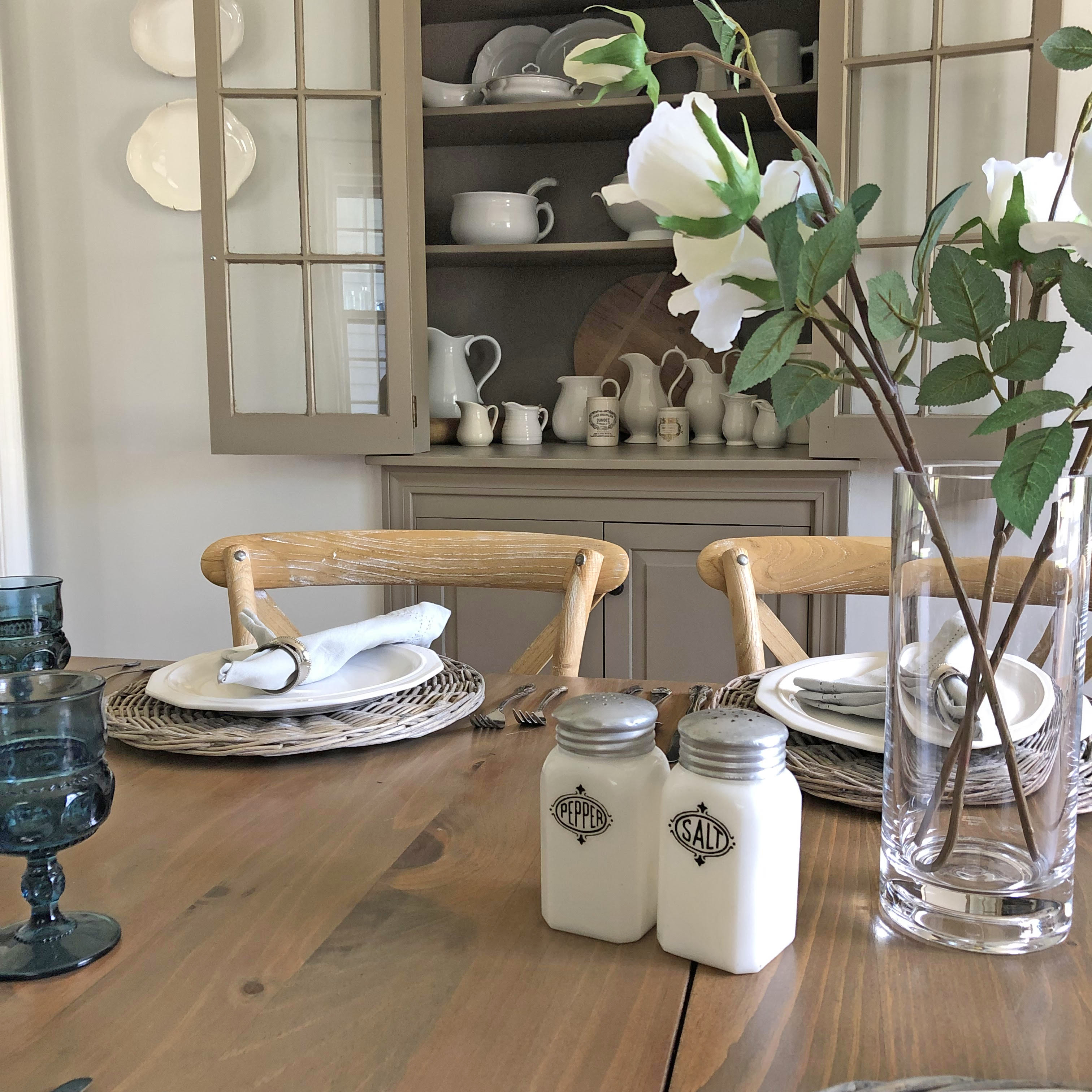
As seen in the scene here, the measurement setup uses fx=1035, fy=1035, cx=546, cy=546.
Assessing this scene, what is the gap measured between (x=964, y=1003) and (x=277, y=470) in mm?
2418

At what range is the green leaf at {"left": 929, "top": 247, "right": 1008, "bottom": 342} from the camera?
43cm

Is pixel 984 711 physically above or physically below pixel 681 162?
below

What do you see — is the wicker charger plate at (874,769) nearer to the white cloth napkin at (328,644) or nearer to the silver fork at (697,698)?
the silver fork at (697,698)

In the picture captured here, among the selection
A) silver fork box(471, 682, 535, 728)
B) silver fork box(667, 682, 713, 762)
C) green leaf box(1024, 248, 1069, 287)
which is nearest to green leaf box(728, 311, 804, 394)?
green leaf box(1024, 248, 1069, 287)

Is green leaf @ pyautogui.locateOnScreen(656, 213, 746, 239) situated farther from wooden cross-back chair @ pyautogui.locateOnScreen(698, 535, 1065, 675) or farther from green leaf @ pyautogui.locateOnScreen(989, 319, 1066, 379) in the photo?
wooden cross-back chair @ pyautogui.locateOnScreen(698, 535, 1065, 675)

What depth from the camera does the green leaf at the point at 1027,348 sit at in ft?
1.38

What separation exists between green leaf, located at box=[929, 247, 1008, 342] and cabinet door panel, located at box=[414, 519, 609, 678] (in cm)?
182

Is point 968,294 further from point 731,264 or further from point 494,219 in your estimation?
point 494,219

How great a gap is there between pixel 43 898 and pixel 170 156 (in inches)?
98.2

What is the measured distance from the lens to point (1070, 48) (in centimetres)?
45

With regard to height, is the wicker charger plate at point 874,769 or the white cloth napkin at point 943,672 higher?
the white cloth napkin at point 943,672

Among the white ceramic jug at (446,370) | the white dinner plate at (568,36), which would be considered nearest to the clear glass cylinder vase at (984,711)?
the white ceramic jug at (446,370)

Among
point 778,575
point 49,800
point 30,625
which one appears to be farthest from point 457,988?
point 778,575

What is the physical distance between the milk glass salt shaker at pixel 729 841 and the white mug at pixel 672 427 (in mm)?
2021
